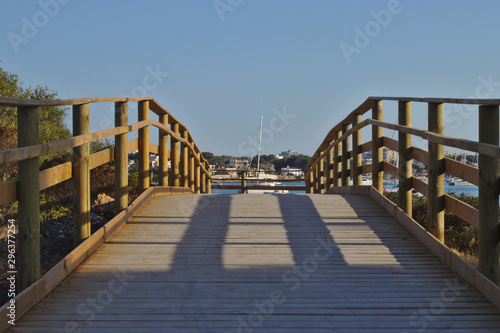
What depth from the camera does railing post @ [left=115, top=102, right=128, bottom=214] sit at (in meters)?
5.38

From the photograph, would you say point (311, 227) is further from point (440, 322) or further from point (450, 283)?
point (440, 322)

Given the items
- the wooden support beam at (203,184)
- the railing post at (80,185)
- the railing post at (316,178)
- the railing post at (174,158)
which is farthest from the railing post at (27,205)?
the wooden support beam at (203,184)

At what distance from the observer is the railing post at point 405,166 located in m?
5.53

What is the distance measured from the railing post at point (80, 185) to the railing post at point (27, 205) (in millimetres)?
947

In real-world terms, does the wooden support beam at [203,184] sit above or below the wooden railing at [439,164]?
below

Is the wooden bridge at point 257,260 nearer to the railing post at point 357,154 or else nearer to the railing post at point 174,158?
the railing post at point 357,154

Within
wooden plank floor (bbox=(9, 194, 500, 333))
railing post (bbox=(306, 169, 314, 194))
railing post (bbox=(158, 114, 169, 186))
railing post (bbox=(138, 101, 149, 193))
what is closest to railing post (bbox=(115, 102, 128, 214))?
wooden plank floor (bbox=(9, 194, 500, 333))

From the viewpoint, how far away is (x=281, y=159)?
141ft

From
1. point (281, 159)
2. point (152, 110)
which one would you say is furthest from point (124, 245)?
point (281, 159)

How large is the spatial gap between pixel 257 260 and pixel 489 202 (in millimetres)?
1756

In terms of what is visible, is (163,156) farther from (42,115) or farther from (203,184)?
(42,115)

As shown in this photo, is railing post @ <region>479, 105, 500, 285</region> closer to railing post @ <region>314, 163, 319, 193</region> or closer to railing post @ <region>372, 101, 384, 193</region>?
railing post @ <region>372, 101, 384, 193</region>

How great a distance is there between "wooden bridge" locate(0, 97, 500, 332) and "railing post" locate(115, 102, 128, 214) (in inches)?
0.5

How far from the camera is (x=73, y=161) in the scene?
168 inches
